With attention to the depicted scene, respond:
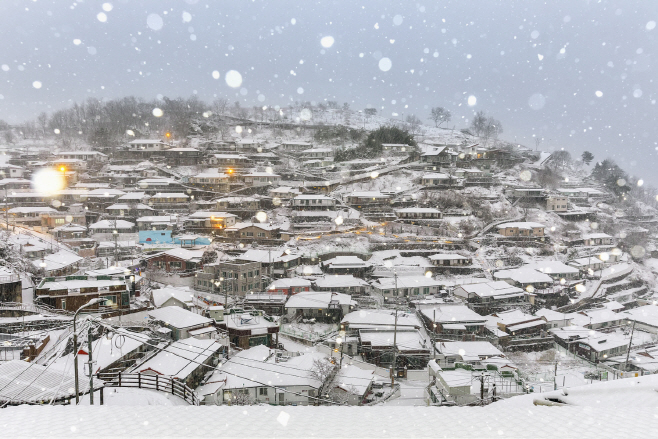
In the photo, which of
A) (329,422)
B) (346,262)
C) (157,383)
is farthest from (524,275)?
(329,422)

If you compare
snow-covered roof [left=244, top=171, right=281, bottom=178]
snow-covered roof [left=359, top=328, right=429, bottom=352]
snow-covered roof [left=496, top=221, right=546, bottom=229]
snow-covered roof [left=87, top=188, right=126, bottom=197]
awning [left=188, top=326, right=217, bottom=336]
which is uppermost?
snow-covered roof [left=244, top=171, right=281, bottom=178]

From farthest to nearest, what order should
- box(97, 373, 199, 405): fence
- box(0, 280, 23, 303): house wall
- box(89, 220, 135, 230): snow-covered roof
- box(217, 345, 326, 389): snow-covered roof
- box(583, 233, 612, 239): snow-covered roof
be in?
box(583, 233, 612, 239): snow-covered roof, box(89, 220, 135, 230): snow-covered roof, box(0, 280, 23, 303): house wall, box(217, 345, 326, 389): snow-covered roof, box(97, 373, 199, 405): fence

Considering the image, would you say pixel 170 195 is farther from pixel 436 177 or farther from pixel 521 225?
pixel 521 225

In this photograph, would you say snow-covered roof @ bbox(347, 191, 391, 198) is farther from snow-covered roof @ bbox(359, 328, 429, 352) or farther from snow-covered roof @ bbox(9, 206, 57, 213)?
snow-covered roof @ bbox(9, 206, 57, 213)

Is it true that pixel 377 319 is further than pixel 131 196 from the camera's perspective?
No

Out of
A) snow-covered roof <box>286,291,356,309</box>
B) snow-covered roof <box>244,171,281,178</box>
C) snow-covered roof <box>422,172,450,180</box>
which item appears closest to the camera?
snow-covered roof <box>286,291,356,309</box>

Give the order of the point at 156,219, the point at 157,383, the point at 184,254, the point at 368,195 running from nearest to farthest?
the point at 157,383
the point at 184,254
the point at 156,219
the point at 368,195

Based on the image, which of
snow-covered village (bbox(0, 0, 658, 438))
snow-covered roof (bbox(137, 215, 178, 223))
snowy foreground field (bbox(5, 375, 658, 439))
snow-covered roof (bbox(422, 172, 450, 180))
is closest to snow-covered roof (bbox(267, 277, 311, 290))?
snow-covered village (bbox(0, 0, 658, 438))
